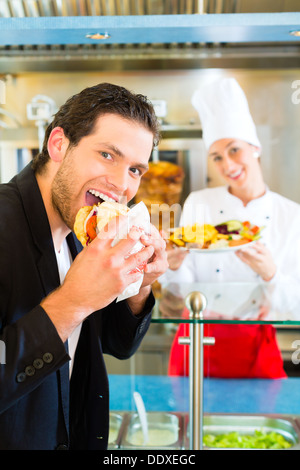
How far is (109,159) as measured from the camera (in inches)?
53.8

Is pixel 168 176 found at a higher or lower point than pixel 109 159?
higher

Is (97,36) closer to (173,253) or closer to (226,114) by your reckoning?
(173,253)

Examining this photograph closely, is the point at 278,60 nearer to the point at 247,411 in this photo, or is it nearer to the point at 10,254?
the point at 247,411

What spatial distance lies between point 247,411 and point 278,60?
2399mm

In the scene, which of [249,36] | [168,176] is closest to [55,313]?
[249,36]

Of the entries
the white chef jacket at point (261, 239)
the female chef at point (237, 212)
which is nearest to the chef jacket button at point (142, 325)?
the female chef at point (237, 212)

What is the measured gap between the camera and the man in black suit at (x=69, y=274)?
109 cm

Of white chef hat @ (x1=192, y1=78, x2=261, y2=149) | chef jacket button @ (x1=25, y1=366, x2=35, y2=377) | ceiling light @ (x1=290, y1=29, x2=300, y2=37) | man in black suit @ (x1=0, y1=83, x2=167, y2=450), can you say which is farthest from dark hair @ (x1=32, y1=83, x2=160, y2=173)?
white chef hat @ (x1=192, y1=78, x2=261, y2=149)

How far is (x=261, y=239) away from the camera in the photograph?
2.86 metres

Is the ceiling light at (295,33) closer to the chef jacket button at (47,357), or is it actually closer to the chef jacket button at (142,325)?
the chef jacket button at (142,325)

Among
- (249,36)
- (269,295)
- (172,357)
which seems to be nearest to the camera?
(269,295)

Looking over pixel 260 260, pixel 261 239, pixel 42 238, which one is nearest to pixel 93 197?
pixel 42 238

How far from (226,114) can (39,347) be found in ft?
7.22

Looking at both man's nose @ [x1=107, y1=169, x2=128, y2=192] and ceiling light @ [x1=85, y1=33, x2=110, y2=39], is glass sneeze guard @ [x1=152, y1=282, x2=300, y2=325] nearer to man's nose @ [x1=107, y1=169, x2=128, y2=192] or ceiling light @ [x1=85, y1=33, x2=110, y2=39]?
man's nose @ [x1=107, y1=169, x2=128, y2=192]
